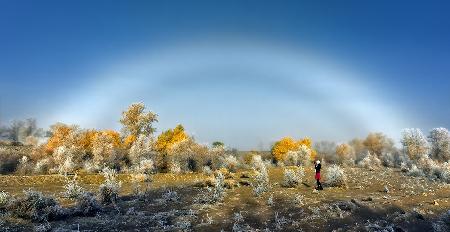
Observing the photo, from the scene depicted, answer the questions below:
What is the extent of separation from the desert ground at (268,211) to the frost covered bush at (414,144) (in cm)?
4930

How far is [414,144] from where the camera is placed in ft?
269

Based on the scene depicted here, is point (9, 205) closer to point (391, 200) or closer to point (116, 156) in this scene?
point (391, 200)

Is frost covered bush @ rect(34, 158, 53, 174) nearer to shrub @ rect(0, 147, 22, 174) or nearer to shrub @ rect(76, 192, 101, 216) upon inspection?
shrub @ rect(0, 147, 22, 174)

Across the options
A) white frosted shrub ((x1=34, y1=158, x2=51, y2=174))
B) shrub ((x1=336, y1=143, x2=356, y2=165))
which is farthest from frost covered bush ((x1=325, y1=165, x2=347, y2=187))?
shrub ((x1=336, y1=143, x2=356, y2=165))

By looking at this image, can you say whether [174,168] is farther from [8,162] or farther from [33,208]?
[33,208]

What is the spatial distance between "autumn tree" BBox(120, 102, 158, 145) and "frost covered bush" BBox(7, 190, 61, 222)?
52199 mm

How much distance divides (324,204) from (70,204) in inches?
656

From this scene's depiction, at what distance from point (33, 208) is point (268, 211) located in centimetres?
1358

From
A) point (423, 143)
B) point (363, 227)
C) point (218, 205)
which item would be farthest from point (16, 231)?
point (423, 143)

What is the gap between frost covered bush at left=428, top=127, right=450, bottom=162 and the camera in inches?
3300

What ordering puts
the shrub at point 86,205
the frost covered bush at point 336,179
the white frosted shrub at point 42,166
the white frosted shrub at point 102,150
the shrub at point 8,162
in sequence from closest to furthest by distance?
the shrub at point 86,205, the frost covered bush at point 336,179, the white frosted shrub at point 42,166, the shrub at point 8,162, the white frosted shrub at point 102,150

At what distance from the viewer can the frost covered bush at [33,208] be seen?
67.3 ft

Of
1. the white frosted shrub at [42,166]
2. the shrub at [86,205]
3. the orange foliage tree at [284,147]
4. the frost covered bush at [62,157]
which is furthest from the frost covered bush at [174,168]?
the orange foliage tree at [284,147]

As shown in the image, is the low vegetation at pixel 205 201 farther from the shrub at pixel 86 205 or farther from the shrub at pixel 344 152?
the shrub at pixel 344 152
